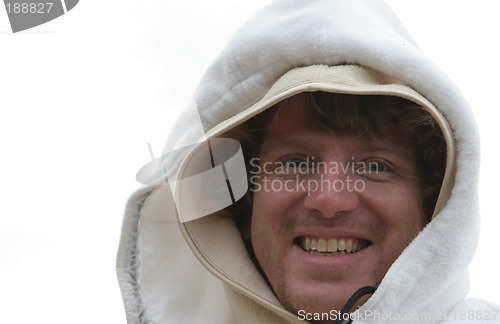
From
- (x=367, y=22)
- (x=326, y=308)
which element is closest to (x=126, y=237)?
(x=326, y=308)

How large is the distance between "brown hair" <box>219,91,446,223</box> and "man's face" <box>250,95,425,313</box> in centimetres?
2

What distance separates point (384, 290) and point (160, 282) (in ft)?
2.11

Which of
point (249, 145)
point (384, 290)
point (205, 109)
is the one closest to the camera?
point (384, 290)

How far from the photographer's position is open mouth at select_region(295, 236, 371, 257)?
1333mm

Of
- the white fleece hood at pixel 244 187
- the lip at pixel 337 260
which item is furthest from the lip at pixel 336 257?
the white fleece hood at pixel 244 187

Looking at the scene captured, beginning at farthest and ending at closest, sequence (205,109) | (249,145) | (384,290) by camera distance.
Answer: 1. (249,145)
2. (205,109)
3. (384,290)

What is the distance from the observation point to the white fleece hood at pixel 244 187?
118 cm

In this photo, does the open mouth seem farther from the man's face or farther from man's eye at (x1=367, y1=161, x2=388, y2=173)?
man's eye at (x1=367, y1=161, x2=388, y2=173)

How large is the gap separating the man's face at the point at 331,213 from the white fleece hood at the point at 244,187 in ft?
0.30

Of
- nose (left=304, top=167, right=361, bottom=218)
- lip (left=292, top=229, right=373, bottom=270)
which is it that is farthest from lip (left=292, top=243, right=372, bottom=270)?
nose (left=304, top=167, right=361, bottom=218)

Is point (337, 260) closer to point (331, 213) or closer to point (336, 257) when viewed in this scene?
point (336, 257)

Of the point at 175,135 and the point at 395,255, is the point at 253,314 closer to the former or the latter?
the point at 395,255

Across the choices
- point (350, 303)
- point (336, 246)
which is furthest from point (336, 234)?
point (350, 303)

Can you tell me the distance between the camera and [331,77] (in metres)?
1.24
